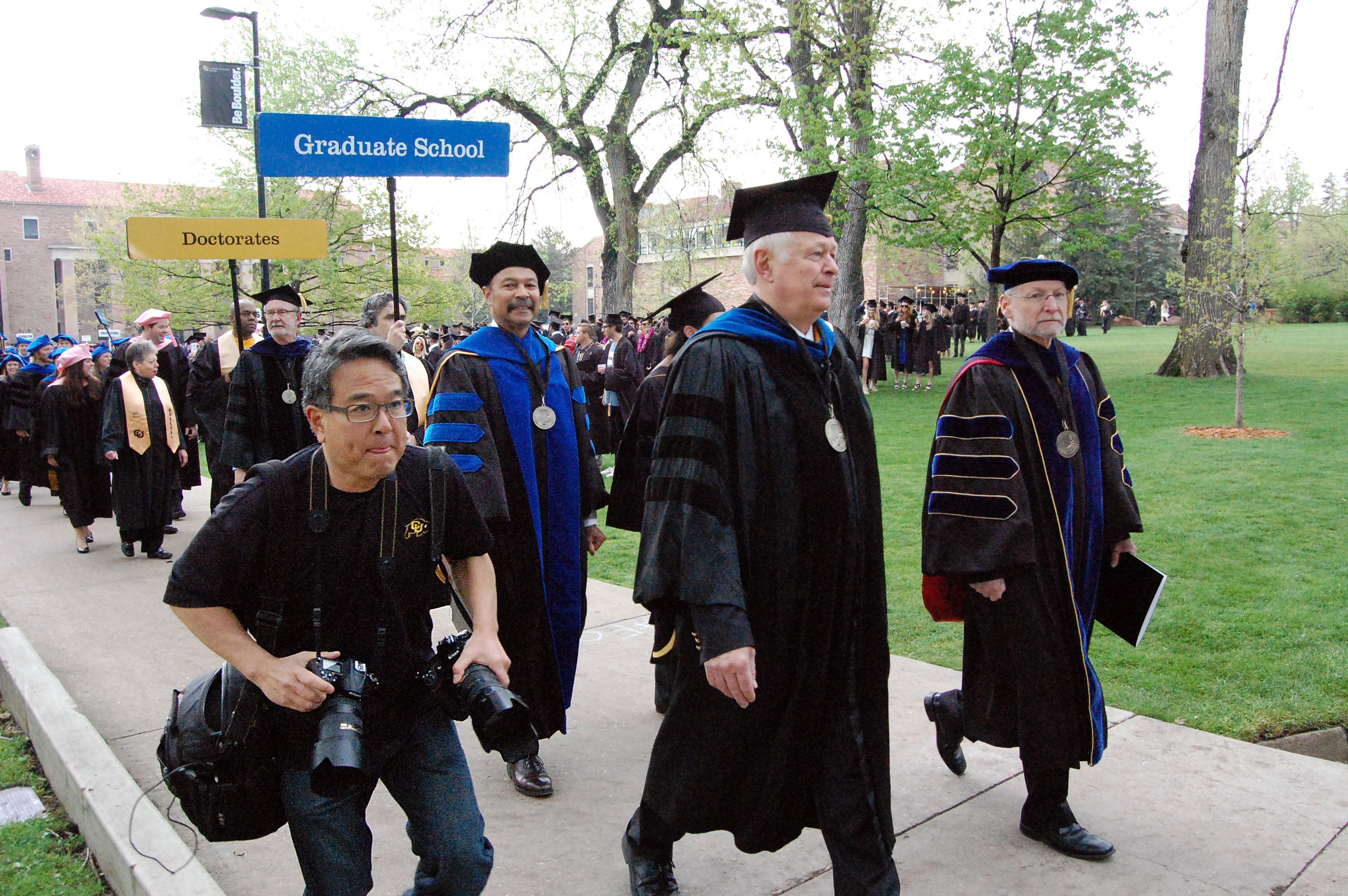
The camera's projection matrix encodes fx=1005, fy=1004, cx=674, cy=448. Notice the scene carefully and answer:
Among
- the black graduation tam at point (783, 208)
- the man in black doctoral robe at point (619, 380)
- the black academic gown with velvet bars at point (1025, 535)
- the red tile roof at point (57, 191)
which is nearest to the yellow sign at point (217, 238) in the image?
the black graduation tam at point (783, 208)

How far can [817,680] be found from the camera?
2621mm

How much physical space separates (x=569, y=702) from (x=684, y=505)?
6.05 feet

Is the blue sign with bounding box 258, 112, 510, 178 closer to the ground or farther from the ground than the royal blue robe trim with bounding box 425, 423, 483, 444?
farther from the ground

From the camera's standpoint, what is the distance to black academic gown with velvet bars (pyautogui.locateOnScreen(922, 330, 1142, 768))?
323 cm

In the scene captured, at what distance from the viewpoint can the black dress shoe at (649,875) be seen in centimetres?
296

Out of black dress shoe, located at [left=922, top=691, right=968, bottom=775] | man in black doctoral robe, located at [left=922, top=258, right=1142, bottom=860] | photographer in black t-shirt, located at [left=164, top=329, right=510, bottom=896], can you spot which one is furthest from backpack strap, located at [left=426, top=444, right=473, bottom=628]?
black dress shoe, located at [left=922, top=691, right=968, bottom=775]

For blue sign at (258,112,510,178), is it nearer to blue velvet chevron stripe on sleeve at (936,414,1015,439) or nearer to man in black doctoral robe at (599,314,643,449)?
blue velvet chevron stripe on sleeve at (936,414,1015,439)

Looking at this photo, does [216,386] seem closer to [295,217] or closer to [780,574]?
[780,574]

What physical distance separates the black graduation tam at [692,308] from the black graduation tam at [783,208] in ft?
6.04

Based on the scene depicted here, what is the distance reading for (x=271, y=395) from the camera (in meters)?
6.07

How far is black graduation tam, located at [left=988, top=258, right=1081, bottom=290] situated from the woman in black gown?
338 inches

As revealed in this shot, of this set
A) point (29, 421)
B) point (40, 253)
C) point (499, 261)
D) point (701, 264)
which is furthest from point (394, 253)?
point (40, 253)

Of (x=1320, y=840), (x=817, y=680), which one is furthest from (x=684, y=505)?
(x=1320, y=840)

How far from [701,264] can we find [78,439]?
155 feet
